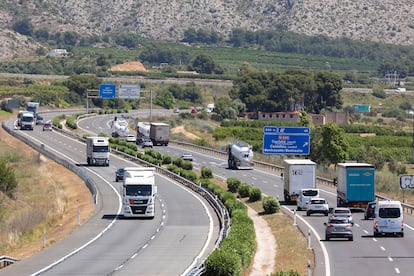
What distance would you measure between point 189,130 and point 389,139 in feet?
105

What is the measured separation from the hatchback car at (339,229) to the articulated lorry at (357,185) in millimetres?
14016

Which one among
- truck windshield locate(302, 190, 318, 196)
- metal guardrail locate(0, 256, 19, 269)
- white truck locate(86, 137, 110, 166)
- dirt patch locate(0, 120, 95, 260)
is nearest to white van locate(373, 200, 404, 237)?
truck windshield locate(302, 190, 318, 196)

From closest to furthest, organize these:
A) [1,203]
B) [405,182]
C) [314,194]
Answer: [405,182], [314,194], [1,203]

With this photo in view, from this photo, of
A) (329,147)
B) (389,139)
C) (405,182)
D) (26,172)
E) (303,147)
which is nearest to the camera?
(405,182)

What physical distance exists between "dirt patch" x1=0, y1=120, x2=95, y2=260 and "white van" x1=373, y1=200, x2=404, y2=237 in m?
17.6

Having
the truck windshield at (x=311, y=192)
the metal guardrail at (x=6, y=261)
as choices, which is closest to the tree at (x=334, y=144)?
the truck windshield at (x=311, y=192)

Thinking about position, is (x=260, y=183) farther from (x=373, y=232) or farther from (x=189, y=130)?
(x=189, y=130)

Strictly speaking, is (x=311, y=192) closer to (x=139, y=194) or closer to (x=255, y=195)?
(x=255, y=195)

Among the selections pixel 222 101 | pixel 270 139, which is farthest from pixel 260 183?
pixel 222 101

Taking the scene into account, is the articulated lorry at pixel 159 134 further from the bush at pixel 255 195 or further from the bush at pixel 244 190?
the bush at pixel 255 195

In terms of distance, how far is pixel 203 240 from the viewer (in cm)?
5481

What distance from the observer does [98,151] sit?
100 metres

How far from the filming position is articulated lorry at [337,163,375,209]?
225ft

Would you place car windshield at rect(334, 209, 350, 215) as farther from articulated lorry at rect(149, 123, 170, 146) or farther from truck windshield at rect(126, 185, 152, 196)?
articulated lorry at rect(149, 123, 170, 146)
